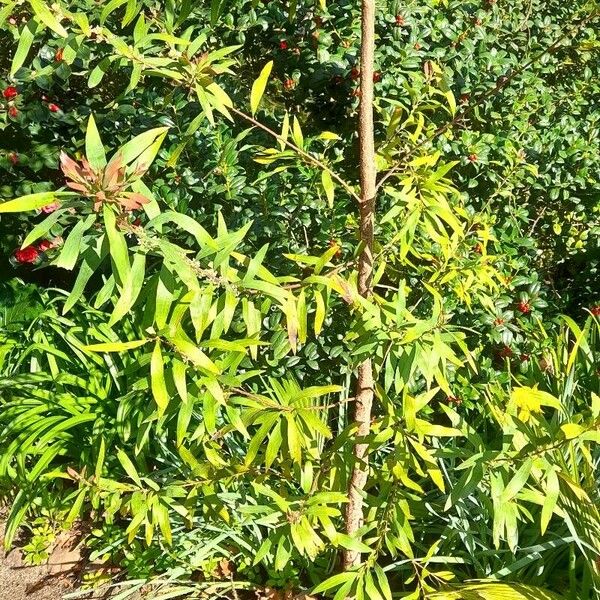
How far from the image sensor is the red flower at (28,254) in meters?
3.02

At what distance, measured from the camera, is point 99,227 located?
51.5 inches

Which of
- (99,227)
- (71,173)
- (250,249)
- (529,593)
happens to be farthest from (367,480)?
(71,173)

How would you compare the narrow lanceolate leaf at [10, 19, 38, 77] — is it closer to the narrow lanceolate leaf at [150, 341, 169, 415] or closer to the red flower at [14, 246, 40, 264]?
the narrow lanceolate leaf at [150, 341, 169, 415]

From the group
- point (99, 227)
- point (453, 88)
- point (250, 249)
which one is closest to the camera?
point (99, 227)

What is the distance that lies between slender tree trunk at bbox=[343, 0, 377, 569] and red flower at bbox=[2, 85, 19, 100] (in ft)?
6.36

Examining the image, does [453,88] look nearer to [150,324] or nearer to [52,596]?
[150,324]

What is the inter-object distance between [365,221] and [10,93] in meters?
2.02

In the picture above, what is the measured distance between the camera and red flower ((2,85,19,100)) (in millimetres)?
3016

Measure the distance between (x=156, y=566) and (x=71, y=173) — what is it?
188cm

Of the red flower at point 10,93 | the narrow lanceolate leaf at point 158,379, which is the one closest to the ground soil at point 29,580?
the narrow lanceolate leaf at point 158,379

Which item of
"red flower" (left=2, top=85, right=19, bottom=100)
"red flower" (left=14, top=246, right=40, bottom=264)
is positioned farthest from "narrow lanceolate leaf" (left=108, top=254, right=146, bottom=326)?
"red flower" (left=2, top=85, right=19, bottom=100)

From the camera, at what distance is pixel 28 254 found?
3033 millimetres

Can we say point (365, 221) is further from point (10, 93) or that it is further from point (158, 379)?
point (10, 93)

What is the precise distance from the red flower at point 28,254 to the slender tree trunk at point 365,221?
173cm
